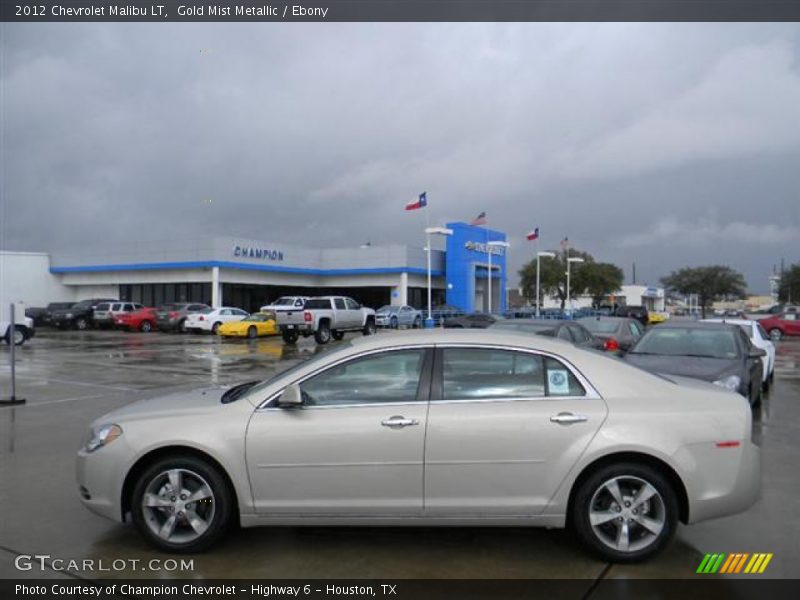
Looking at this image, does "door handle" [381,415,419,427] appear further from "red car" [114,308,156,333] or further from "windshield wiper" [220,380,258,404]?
"red car" [114,308,156,333]

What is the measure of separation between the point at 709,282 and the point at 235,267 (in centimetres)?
6243

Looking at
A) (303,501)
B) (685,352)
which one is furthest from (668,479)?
(685,352)

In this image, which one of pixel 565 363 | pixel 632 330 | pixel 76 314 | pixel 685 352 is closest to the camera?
pixel 565 363

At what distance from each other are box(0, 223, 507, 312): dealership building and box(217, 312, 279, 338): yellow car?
10.9 metres

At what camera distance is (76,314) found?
38.7 m

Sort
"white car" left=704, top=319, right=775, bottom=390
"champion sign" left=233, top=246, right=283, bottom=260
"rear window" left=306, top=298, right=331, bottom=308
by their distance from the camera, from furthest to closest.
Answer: "champion sign" left=233, top=246, right=283, bottom=260, "rear window" left=306, top=298, right=331, bottom=308, "white car" left=704, top=319, right=775, bottom=390

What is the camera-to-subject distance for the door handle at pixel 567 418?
432 centimetres

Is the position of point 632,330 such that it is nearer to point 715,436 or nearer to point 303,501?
point 715,436

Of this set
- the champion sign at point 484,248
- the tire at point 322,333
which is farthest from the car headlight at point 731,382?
the champion sign at point 484,248

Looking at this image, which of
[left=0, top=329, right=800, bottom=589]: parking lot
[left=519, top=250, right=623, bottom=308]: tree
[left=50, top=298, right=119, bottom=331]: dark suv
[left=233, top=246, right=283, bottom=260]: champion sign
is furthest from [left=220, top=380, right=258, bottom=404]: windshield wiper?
[left=519, top=250, right=623, bottom=308]: tree

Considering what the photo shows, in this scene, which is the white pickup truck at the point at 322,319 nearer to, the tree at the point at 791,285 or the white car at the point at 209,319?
the white car at the point at 209,319

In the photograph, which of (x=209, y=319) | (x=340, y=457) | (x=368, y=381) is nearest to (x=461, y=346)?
(x=368, y=381)

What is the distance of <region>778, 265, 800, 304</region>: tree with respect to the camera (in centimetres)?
7512

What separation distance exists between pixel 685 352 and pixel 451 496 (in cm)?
659
